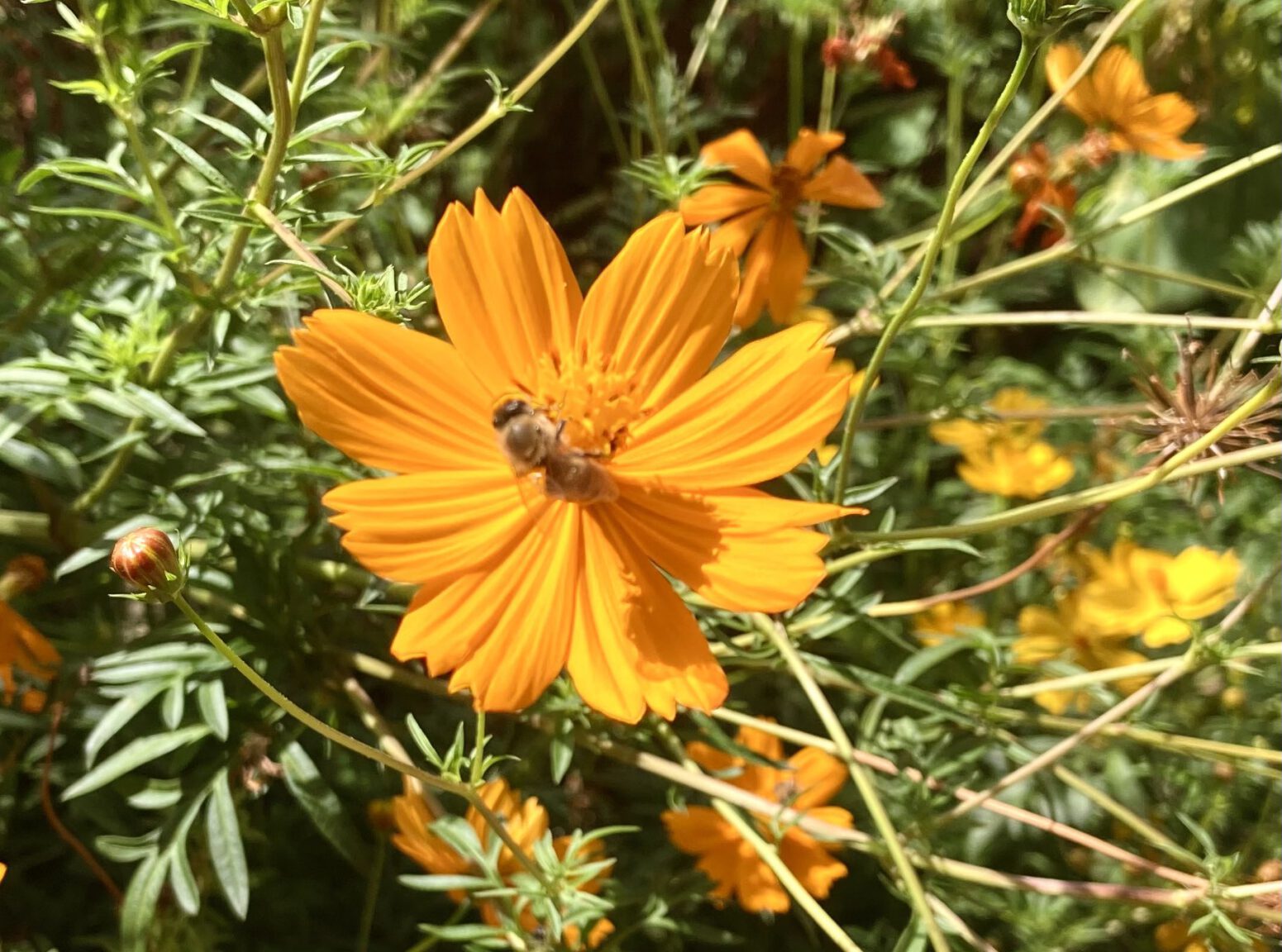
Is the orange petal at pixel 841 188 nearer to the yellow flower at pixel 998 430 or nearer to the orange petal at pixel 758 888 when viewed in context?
the yellow flower at pixel 998 430

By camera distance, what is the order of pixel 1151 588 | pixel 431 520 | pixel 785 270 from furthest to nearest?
pixel 1151 588 < pixel 785 270 < pixel 431 520

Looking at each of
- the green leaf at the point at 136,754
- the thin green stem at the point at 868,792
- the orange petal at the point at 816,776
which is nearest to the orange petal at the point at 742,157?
the thin green stem at the point at 868,792

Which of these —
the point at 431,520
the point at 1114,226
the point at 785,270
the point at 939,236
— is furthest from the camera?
the point at 785,270

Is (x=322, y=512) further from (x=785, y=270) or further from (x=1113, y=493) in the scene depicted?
(x=1113, y=493)

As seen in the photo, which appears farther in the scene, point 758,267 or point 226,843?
point 758,267

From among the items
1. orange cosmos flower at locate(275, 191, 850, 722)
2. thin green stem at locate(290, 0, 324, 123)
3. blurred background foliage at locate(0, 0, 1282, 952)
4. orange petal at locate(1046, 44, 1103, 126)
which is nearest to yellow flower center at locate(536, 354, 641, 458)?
orange cosmos flower at locate(275, 191, 850, 722)

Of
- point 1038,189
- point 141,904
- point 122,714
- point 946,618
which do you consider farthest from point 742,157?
point 141,904
